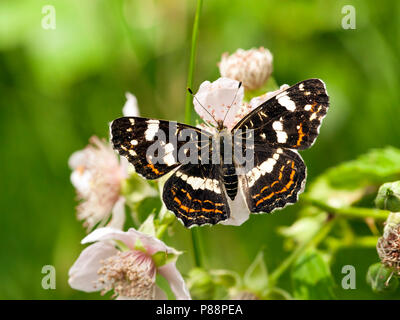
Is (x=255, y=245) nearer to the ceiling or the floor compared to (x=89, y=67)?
nearer to the floor

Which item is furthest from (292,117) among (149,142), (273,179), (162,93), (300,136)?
(162,93)

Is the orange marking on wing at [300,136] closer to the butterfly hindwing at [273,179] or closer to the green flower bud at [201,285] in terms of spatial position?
the butterfly hindwing at [273,179]

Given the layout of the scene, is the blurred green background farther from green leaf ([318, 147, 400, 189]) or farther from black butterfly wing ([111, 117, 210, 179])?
black butterfly wing ([111, 117, 210, 179])

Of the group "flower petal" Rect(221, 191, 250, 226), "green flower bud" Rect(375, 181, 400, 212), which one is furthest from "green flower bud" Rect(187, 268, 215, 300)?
"green flower bud" Rect(375, 181, 400, 212)

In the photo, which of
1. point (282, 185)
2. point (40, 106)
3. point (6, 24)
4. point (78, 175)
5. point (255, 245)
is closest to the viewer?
point (282, 185)

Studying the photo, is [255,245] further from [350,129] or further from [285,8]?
[285,8]

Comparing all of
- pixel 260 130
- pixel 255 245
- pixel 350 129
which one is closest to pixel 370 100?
pixel 350 129

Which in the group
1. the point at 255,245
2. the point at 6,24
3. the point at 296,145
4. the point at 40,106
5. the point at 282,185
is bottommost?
the point at 255,245
